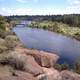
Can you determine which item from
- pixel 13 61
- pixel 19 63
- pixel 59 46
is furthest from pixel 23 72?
pixel 59 46

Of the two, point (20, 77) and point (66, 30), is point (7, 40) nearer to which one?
point (20, 77)

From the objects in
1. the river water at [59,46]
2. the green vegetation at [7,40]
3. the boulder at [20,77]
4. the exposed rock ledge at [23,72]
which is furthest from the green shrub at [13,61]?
the river water at [59,46]

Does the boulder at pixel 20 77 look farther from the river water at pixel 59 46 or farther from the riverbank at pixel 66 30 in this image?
the riverbank at pixel 66 30

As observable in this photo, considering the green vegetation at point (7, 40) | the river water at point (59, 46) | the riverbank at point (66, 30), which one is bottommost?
the riverbank at point (66, 30)

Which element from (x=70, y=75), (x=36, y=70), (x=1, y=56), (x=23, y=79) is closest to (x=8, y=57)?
(x=1, y=56)

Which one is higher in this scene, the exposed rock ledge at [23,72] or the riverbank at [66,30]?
the exposed rock ledge at [23,72]

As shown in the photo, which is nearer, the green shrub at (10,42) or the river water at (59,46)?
the green shrub at (10,42)

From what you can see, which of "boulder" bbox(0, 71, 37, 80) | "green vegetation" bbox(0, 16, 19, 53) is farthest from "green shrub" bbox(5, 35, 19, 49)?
"boulder" bbox(0, 71, 37, 80)

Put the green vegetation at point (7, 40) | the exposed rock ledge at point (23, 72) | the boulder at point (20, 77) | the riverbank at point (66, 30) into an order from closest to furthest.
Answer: the boulder at point (20, 77) → the exposed rock ledge at point (23, 72) → the green vegetation at point (7, 40) → the riverbank at point (66, 30)

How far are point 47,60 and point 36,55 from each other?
1063 millimetres

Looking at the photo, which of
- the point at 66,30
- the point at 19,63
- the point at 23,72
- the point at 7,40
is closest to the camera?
the point at 23,72

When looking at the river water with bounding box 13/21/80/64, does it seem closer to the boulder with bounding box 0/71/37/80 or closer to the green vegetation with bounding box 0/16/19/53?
the green vegetation with bounding box 0/16/19/53

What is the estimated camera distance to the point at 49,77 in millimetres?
17688

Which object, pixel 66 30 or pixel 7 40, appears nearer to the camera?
pixel 7 40
